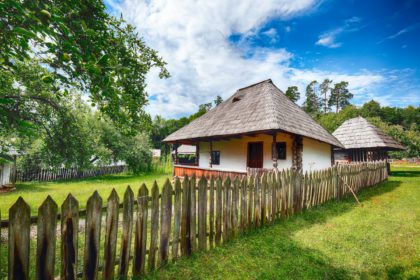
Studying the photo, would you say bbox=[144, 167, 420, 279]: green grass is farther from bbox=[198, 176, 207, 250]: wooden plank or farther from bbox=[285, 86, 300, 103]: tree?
bbox=[285, 86, 300, 103]: tree

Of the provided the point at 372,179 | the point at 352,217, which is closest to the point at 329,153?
the point at 372,179

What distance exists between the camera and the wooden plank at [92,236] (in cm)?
256

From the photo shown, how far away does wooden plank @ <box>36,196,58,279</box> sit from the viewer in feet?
7.32

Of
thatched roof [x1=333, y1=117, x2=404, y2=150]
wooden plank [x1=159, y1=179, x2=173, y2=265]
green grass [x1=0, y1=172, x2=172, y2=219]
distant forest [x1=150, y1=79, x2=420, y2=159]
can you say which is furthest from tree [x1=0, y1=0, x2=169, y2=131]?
distant forest [x1=150, y1=79, x2=420, y2=159]

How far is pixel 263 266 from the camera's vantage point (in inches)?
135

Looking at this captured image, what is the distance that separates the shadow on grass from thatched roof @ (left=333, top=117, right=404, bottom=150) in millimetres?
16677

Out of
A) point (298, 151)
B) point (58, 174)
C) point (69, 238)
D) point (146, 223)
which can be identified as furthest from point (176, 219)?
point (58, 174)

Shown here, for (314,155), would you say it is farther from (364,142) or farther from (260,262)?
(260,262)

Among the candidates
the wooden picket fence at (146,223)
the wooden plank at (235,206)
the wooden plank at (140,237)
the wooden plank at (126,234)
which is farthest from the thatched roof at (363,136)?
the wooden plank at (126,234)

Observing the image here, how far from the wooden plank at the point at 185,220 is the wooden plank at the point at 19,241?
2.09m

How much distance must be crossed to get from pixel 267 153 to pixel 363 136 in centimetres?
1141

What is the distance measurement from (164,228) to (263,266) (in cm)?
180

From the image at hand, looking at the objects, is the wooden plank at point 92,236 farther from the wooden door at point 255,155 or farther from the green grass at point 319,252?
the wooden door at point 255,155

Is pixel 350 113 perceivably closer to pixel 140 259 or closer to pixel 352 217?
pixel 352 217
